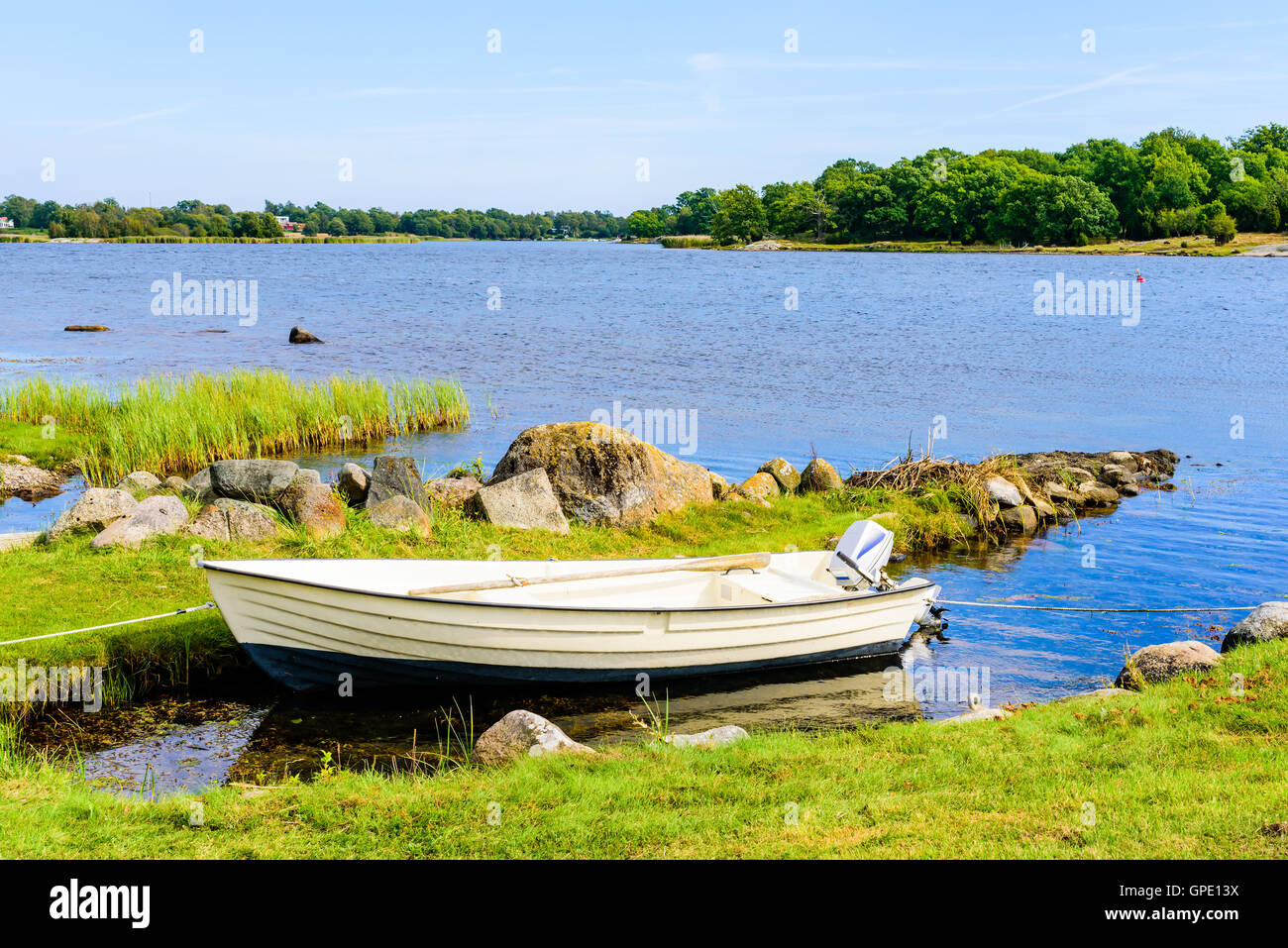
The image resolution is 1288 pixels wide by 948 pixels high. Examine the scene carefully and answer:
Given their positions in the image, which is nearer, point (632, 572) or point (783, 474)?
point (632, 572)

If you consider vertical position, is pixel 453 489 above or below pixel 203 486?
below

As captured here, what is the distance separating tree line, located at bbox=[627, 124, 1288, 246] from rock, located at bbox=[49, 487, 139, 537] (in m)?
130

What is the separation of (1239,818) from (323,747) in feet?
25.5

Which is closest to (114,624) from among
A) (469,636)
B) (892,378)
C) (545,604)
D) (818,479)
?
(469,636)

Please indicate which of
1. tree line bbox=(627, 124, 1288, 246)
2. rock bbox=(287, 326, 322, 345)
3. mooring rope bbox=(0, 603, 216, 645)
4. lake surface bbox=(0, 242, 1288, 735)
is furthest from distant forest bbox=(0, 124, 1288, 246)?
mooring rope bbox=(0, 603, 216, 645)

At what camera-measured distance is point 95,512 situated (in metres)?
14.8

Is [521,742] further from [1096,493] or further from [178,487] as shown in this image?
[1096,493]

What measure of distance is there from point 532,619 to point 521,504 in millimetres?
5408

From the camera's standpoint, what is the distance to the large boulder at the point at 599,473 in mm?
17203

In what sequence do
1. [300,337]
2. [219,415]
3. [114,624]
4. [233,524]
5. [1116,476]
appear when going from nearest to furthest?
[114,624] → [233,524] → [219,415] → [1116,476] → [300,337]

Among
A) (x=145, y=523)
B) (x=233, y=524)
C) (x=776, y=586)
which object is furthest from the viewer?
(x=233, y=524)
